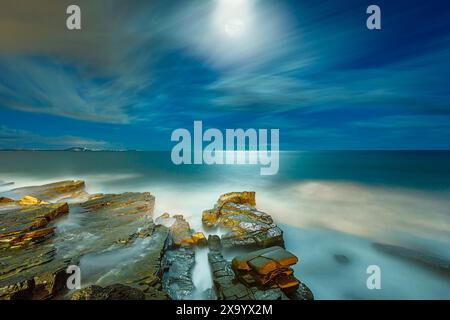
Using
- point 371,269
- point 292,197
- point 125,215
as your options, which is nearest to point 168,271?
point 125,215

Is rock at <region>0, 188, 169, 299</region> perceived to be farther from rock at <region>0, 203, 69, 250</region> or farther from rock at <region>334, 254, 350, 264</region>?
rock at <region>334, 254, 350, 264</region>

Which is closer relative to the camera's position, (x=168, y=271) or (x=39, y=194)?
(x=168, y=271)

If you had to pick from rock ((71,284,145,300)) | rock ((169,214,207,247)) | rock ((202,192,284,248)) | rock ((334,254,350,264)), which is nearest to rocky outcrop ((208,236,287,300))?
rock ((169,214,207,247))

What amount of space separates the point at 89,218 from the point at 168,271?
7059 mm

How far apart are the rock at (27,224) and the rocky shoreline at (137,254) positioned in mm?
33

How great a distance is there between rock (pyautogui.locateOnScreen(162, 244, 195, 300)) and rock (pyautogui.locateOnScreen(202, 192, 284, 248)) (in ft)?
6.85

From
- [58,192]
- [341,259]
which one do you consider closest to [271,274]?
[341,259]

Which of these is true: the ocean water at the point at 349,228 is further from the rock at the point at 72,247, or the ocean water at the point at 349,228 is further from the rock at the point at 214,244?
the rock at the point at 72,247

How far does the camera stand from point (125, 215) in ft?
41.4

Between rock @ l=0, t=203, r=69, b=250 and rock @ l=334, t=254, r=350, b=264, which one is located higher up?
rock @ l=0, t=203, r=69, b=250

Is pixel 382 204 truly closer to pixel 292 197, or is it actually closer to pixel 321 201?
pixel 321 201

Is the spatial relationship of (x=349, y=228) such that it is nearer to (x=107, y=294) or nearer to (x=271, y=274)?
(x=271, y=274)

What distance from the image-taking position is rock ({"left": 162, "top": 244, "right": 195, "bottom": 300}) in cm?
728

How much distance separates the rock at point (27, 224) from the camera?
870cm
